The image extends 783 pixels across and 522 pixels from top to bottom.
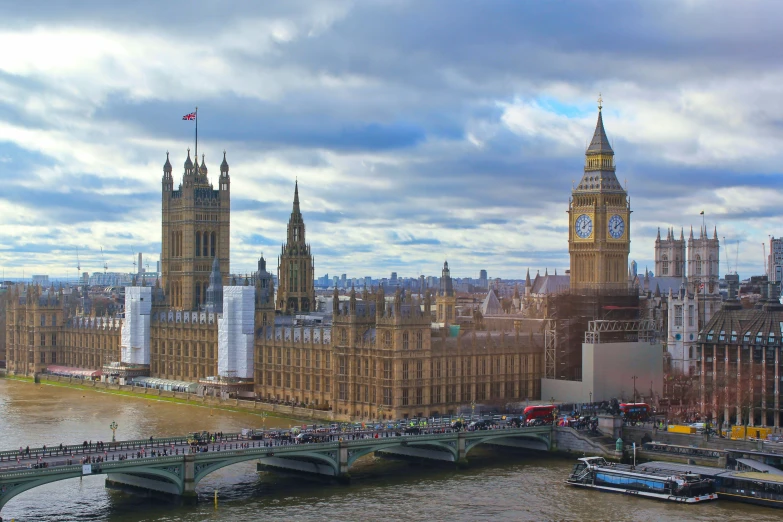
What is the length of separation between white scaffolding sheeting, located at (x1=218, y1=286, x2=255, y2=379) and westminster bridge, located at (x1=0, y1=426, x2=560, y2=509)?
5053 cm

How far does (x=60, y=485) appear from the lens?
102000 millimetres

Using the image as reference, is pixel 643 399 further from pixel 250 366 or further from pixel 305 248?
pixel 305 248

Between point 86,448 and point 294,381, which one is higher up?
point 294,381

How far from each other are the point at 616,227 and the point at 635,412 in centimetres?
3674

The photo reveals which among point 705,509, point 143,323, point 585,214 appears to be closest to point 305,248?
point 143,323

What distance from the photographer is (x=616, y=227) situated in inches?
6171

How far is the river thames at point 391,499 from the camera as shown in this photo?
9156 centimetres

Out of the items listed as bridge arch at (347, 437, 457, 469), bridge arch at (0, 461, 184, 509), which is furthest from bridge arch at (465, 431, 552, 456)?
bridge arch at (0, 461, 184, 509)

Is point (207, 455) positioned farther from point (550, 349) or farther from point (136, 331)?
point (136, 331)

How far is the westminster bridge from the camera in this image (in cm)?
9081

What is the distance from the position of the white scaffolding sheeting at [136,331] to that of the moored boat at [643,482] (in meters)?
98.4

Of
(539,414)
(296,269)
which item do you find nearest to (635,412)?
(539,414)

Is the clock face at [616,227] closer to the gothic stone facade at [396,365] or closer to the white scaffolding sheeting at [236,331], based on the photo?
the gothic stone facade at [396,365]

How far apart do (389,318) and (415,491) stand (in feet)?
120
